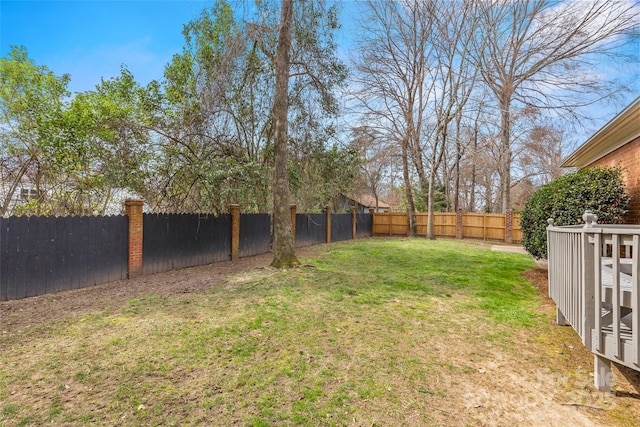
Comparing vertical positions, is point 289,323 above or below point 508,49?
below

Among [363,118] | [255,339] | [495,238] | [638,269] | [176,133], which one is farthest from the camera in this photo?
[363,118]

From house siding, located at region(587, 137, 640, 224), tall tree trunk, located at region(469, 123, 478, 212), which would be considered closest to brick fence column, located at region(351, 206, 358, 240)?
tall tree trunk, located at region(469, 123, 478, 212)

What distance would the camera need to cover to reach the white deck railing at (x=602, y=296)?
204cm

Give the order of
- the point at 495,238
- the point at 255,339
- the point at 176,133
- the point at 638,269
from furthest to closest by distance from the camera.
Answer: the point at 495,238 < the point at 176,133 < the point at 255,339 < the point at 638,269

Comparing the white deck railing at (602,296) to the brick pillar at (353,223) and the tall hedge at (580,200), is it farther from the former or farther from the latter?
the brick pillar at (353,223)

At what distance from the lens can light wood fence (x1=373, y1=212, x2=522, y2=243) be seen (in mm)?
15211

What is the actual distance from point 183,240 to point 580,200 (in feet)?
28.5

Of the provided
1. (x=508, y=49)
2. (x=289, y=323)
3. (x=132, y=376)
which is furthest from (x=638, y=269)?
(x=508, y=49)

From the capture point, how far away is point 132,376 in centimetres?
263

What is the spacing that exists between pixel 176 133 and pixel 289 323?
6.51 m

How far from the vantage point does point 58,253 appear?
546 cm

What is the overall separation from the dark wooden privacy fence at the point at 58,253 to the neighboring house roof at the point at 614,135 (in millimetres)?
8801

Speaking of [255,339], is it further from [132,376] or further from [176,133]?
[176,133]

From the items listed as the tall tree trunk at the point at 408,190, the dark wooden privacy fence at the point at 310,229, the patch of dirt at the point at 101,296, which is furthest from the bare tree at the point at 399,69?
the patch of dirt at the point at 101,296
